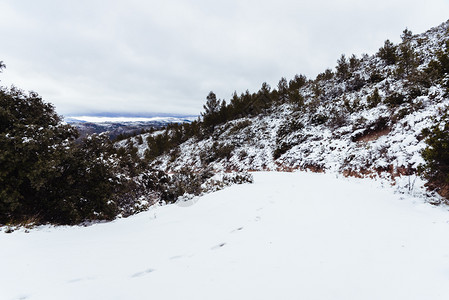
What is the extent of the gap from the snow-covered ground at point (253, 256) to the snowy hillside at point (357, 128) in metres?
3.86

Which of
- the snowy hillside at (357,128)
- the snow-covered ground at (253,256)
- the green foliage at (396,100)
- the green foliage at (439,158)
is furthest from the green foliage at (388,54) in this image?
the snow-covered ground at (253,256)

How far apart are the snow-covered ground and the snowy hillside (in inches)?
152

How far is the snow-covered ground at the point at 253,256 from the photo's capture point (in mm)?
2250

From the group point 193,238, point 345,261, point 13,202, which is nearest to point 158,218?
point 193,238

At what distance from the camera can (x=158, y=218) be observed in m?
5.72

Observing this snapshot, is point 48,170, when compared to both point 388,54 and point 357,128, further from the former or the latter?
point 388,54

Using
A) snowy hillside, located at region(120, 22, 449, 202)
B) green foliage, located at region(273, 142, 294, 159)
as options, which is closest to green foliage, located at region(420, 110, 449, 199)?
snowy hillside, located at region(120, 22, 449, 202)

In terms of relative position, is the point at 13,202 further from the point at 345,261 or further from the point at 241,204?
the point at 345,261

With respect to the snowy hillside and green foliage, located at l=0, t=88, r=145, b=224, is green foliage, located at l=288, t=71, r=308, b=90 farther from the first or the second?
green foliage, located at l=0, t=88, r=145, b=224

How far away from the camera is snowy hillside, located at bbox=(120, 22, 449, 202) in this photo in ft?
26.7

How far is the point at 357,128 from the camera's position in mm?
11695

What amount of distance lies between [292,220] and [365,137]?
377 inches

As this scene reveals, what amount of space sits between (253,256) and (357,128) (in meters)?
12.0

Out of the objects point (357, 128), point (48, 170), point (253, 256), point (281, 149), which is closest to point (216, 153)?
point (281, 149)
